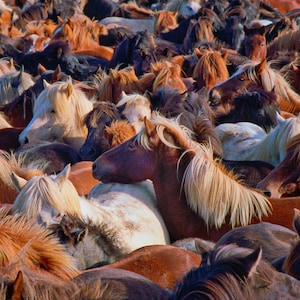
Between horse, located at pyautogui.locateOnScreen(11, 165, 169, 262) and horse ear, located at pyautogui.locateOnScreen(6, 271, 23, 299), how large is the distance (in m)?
1.61

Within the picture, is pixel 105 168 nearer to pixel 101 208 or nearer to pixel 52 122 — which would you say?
pixel 101 208

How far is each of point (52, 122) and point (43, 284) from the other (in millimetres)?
3879

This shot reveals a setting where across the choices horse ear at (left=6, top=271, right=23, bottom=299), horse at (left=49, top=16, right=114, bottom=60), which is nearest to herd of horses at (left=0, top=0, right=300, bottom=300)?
horse ear at (left=6, top=271, right=23, bottom=299)

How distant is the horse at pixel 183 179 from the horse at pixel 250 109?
6.00 ft

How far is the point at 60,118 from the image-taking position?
5.94m

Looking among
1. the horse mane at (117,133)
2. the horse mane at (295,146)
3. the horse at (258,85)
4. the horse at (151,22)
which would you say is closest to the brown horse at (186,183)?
the horse mane at (295,146)

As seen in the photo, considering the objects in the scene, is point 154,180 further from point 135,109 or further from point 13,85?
point 13,85

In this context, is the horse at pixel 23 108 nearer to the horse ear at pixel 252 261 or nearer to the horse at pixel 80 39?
the horse at pixel 80 39

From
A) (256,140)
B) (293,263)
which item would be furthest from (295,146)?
(293,263)

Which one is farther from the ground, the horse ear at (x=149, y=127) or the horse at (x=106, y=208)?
the horse ear at (x=149, y=127)

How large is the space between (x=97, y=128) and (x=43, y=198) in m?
1.62

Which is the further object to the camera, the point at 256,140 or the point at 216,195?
the point at 256,140

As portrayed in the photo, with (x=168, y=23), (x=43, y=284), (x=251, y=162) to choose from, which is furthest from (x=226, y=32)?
(x=43, y=284)

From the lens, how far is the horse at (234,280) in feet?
7.01
